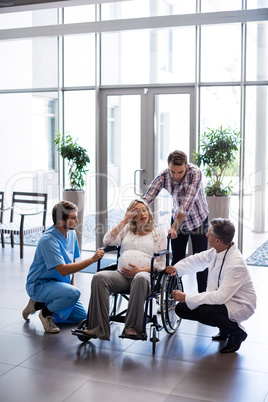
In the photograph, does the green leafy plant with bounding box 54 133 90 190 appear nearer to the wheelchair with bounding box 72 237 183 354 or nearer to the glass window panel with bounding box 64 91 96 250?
the glass window panel with bounding box 64 91 96 250

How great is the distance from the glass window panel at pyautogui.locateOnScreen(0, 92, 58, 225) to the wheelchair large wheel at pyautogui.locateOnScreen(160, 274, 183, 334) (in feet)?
13.5

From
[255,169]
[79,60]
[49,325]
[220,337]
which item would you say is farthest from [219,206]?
[49,325]

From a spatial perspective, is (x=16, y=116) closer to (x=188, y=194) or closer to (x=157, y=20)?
(x=157, y=20)

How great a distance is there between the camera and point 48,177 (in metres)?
7.88

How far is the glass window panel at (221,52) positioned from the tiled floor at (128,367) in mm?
3567

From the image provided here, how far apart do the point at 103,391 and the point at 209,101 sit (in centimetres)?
470

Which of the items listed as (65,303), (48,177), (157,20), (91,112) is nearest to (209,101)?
(157,20)

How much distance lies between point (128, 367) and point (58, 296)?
0.89m

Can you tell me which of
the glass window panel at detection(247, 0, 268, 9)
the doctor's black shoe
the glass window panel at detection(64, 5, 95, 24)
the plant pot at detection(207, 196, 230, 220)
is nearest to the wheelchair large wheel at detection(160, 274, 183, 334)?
the doctor's black shoe

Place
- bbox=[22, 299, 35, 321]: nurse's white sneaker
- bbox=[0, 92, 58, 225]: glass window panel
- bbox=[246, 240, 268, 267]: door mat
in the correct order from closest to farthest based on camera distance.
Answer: bbox=[22, 299, 35, 321]: nurse's white sneaker < bbox=[246, 240, 268, 267]: door mat < bbox=[0, 92, 58, 225]: glass window panel

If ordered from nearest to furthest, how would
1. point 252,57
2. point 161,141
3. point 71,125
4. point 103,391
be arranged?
point 103,391 < point 252,57 < point 161,141 < point 71,125

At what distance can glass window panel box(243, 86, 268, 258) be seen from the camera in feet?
22.2

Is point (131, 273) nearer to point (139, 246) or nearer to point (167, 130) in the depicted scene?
point (139, 246)

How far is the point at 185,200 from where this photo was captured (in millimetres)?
4379
